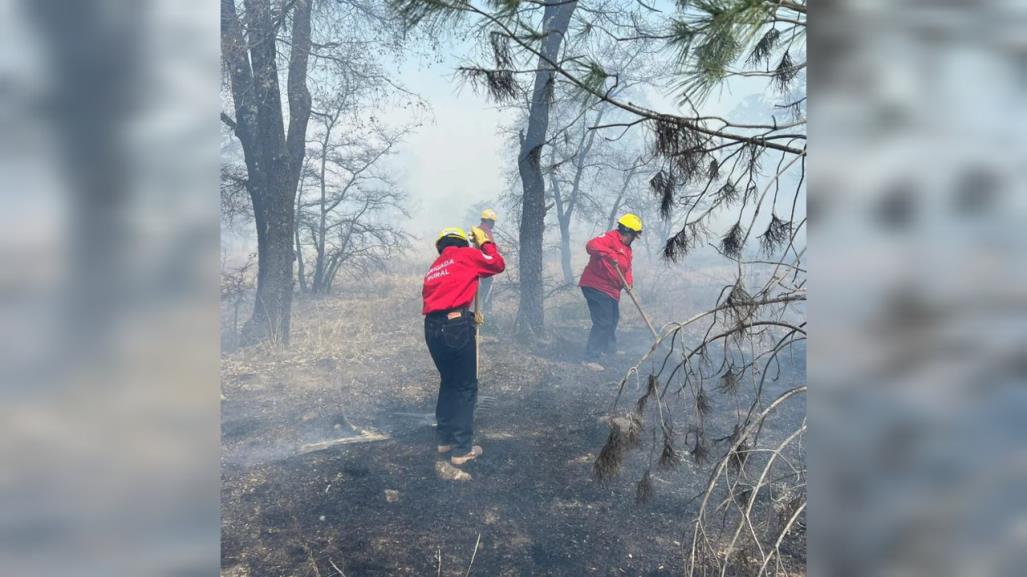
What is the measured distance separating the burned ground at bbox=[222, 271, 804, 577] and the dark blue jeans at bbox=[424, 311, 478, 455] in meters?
0.19

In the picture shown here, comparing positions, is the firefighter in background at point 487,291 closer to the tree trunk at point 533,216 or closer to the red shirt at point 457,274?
the tree trunk at point 533,216

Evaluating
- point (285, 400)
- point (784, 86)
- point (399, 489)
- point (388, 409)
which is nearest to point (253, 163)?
point (285, 400)

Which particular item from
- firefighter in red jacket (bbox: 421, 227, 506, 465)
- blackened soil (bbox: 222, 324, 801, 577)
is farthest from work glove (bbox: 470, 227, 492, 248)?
blackened soil (bbox: 222, 324, 801, 577)

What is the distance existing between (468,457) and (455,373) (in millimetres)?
560

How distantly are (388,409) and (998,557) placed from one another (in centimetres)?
442

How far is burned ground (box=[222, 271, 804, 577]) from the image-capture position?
3207mm

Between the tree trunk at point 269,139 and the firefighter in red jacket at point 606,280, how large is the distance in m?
2.63

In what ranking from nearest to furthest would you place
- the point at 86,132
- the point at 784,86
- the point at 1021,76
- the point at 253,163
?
the point at 1021,76
the point at 86,132
the point at 784,86
the point at 253,163

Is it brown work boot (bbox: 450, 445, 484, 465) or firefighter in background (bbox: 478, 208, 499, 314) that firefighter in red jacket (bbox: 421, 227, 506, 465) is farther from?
firefighter in background (bbox: 478, 208, 499, 314)

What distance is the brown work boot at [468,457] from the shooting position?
13.3 ft

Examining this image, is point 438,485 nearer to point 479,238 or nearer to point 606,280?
point 479,238

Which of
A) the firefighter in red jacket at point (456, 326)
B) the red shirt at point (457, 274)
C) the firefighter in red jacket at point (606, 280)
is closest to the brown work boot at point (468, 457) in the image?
the firefighter in red jacket at point (456, 326)

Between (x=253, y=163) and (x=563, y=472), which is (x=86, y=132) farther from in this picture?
(x=253, y=163)

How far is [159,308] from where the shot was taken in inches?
34.6
